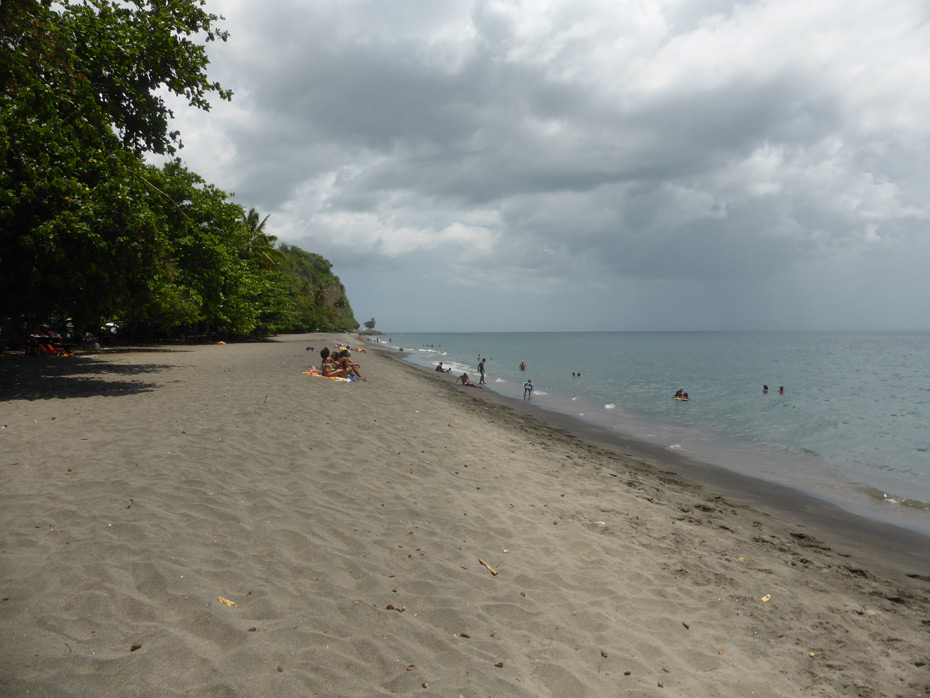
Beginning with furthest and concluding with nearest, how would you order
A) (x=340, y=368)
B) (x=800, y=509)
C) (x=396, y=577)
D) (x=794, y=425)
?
1. (x=794, y=425)
2. (x=340, y=368)
3. (x=800, y=509)
4. (x=396, y=577)

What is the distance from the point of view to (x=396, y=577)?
437 centimetres

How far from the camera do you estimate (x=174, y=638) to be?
314cm

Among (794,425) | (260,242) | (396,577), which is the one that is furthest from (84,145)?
(260,242)

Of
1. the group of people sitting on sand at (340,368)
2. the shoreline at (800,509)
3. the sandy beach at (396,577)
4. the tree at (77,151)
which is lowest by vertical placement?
the shoreline at (800,509)

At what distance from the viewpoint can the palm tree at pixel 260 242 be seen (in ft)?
181

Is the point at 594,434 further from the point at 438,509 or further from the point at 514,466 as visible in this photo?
the point at 438,509

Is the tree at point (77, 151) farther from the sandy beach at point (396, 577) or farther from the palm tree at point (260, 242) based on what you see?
the palm tree at point (260, 242)

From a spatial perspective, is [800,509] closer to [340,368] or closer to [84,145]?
[340,368]

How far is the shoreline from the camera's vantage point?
7.51m

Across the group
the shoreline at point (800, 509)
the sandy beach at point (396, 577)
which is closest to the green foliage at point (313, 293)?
the shoreline at point (800, 509)

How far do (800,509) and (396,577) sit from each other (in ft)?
31.0

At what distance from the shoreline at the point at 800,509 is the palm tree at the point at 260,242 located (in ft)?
164

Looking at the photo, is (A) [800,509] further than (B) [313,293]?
No

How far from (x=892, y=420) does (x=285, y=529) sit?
28.2 metres
